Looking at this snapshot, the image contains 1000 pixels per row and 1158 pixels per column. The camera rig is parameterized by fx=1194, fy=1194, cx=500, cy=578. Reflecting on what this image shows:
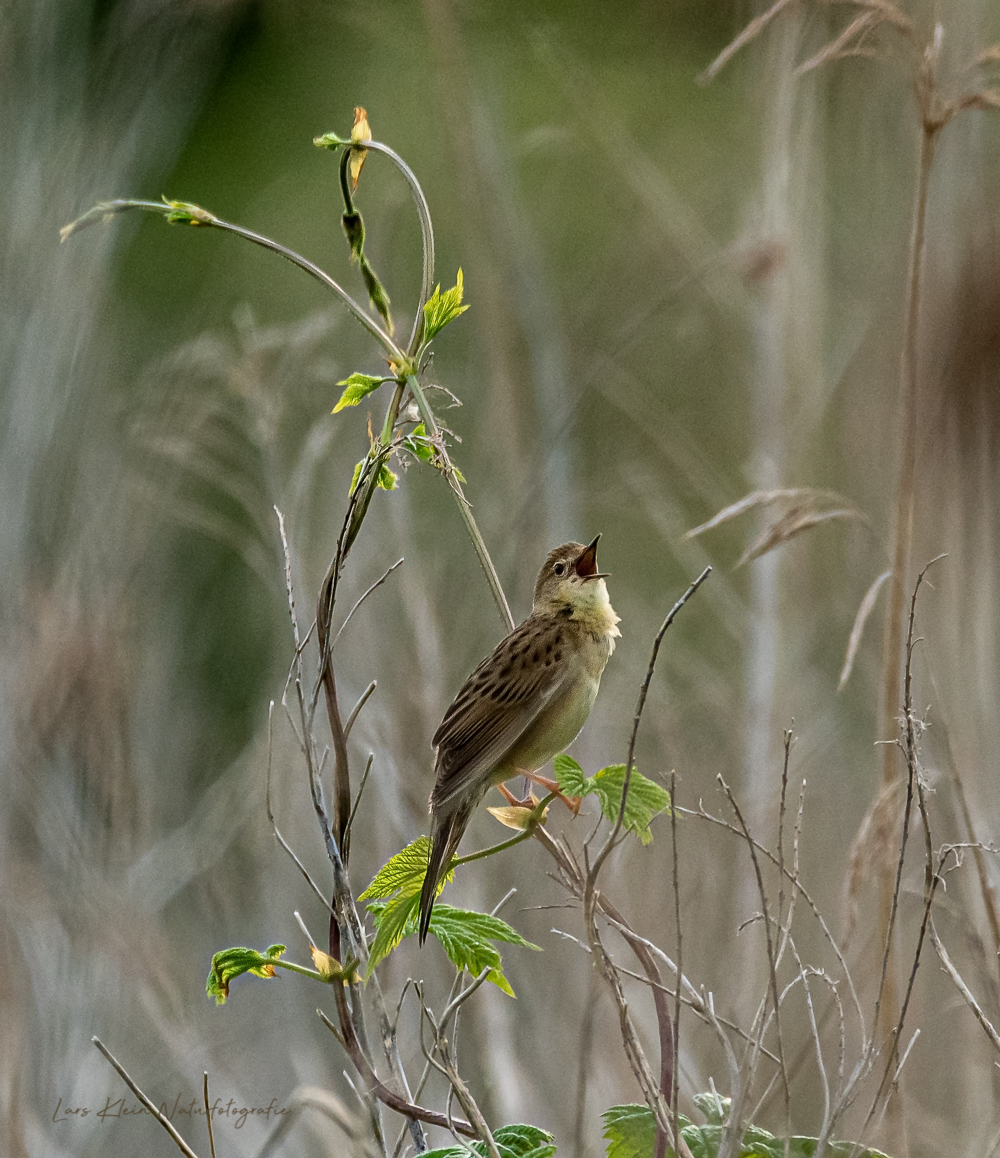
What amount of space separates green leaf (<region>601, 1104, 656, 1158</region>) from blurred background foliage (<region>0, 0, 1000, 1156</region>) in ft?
2.27

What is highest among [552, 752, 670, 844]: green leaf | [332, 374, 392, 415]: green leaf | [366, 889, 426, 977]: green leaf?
[332, 374, 392, 415]: green leaf

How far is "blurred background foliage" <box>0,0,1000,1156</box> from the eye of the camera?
9.70 ft

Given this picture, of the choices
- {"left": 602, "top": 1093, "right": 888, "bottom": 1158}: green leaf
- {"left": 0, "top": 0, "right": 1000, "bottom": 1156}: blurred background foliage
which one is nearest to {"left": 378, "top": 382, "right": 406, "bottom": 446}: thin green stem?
{"left": 602, "top": 1093, "right": 888, "bottom": 1158}: green leaf

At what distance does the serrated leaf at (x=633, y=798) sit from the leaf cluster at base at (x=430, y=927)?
6.3 inches

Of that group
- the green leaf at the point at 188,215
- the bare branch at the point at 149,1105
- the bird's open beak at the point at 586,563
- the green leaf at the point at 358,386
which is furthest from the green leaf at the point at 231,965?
the bird's open beak at the point at 586,563

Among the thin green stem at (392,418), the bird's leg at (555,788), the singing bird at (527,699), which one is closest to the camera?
the thin green stem at (392,418)

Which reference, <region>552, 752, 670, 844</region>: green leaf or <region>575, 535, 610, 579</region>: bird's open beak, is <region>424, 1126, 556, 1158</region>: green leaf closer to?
<region>552, 752, 670, 844</region>: green leaf

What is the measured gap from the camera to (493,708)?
1.81 m

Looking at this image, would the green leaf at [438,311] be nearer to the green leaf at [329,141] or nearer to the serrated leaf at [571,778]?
Result: the green leaf at [329,141]

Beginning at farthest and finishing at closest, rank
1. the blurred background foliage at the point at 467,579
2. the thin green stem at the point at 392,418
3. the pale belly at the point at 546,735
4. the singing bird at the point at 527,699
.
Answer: the blurred background foliage at the point at 467,579 < the pale belly at the point at 546,735 < the singing bird at the point at 527,699 < the thin green stem at the point at 392,418

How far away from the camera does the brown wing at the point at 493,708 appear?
5.63 feet

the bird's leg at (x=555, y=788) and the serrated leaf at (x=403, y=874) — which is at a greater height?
the bird's leg at (x=555, y=788)

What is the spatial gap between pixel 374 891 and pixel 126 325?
23.1 ft

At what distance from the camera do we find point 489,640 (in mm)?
3855
